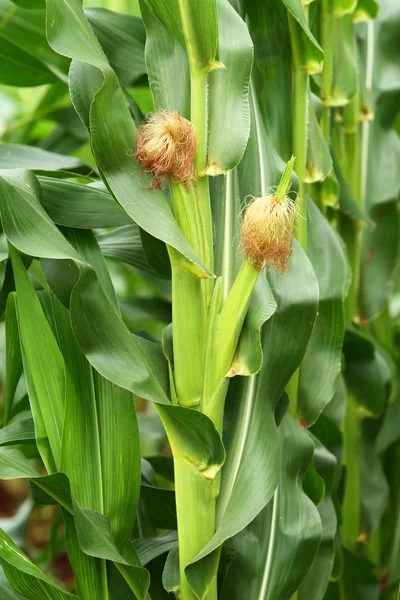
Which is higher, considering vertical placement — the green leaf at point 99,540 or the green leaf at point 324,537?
the green leaf at point 99,540

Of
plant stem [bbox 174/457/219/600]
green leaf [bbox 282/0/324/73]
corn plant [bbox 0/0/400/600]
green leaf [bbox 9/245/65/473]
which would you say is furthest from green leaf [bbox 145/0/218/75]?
plant stem [bbox 174/457/219/600]

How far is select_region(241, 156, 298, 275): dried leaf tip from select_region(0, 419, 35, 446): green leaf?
0.25 m

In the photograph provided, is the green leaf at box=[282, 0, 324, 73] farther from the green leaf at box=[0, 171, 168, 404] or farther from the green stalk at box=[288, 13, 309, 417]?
the green leaf at box=[0, 171, 168, 404]

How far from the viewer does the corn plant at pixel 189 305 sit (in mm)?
540

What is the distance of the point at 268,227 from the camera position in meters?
0.52

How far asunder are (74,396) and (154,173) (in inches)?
7.6

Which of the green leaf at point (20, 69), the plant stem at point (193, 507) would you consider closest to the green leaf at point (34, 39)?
the green leaf at point (20, 69)

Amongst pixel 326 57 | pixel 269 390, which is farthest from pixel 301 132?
pixel 269 390

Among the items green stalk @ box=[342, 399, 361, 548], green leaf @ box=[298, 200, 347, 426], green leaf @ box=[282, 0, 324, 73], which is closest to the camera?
green leaf @ box=[282, 0, 324, 73]

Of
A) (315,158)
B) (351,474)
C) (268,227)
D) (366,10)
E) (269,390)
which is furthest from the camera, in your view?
(351,474)

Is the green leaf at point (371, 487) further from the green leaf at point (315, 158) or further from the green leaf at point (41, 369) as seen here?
the green leaf at point (41, 369)

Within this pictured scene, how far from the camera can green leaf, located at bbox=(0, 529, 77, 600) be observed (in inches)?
21.2

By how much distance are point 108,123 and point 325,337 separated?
333 millimetres

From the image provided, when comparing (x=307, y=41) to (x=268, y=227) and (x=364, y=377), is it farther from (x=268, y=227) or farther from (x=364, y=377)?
(x=364, y=377)
